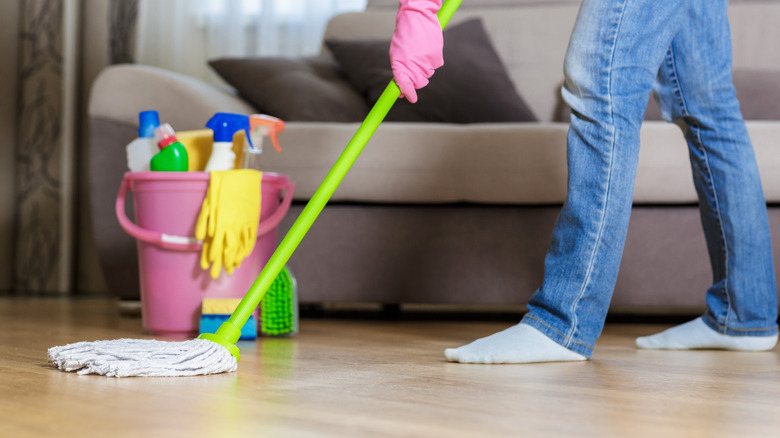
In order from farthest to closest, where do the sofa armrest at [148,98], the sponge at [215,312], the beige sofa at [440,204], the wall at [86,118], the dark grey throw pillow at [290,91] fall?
the wall at [86,118], the dark grey throw pillow at [290,91], the sofa armrest at [148,98], the beige sofa at [440,204], the sponge at [215,312]

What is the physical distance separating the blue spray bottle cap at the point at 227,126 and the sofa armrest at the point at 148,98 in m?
0.35

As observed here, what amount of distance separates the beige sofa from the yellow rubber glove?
323 mm

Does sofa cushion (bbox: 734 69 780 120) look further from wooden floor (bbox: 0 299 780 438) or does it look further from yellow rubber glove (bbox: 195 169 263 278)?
yellow rubber glove (bbox: 195 169 263 278)

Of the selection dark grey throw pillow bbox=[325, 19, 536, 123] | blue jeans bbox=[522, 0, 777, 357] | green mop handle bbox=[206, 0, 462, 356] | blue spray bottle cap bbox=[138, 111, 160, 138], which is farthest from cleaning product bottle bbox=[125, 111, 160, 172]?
blue jeans bbox=[522, 0, 777, 357]

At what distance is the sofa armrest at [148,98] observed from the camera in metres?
1.84

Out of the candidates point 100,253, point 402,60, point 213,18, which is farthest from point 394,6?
point 402,60

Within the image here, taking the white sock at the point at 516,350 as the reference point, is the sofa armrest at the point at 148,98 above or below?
above

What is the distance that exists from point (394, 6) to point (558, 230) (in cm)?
159

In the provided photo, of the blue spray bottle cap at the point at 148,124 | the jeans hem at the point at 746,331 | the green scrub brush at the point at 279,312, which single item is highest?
the blue spray bottle cap at the point at 148,124

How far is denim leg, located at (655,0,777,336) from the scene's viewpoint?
125 centimetres

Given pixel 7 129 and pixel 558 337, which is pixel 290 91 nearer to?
pixel 558 337

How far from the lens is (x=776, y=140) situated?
1.65 m

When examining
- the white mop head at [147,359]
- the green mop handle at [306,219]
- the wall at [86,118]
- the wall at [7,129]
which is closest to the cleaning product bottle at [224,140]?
the green mop handle at [306,219]

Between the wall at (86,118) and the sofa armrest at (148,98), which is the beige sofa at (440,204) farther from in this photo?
the wall at (86,118)
